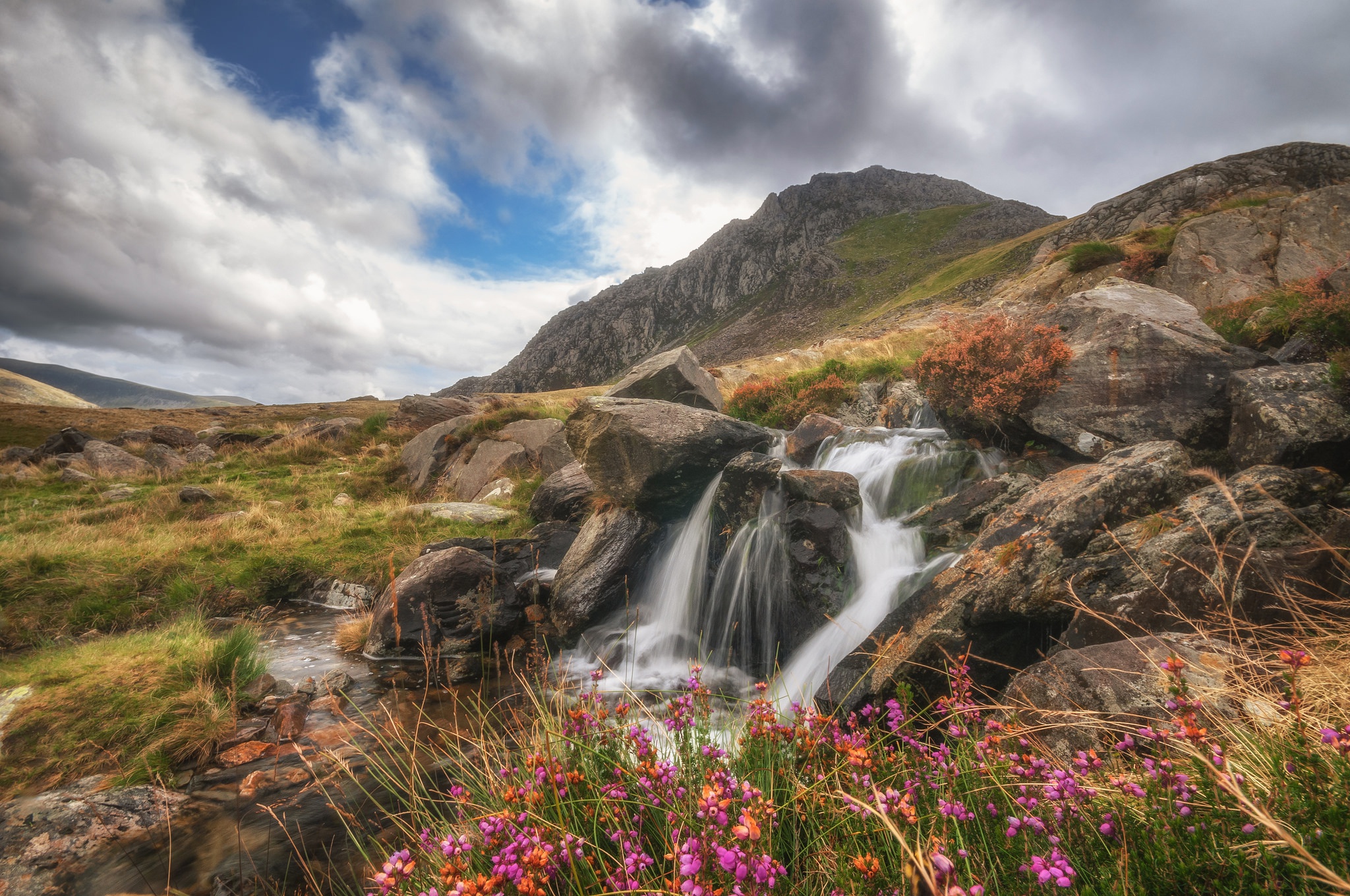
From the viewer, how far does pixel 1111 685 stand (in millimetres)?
3971

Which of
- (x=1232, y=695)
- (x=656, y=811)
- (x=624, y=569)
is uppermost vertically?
(x=1232, y=695)

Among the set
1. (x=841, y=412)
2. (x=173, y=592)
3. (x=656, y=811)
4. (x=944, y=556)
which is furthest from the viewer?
(x=841, y=412)

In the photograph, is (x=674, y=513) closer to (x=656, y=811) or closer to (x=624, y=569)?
(x=624, y=569)

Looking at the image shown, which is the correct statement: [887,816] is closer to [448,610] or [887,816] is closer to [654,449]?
[654,449]

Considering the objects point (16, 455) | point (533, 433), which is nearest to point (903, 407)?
point (533, 433)

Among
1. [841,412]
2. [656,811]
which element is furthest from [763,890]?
[841,412]

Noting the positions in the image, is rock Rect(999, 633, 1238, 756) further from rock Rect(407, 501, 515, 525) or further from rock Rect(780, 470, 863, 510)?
rock Rect(407, 501, 515, 525)

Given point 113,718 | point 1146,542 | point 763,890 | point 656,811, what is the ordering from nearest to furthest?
point 763,890, point 656,811, point 1146,542, point 113,718

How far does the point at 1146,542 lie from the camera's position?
5.57 metres

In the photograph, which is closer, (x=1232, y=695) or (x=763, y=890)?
(x=763, y=890)

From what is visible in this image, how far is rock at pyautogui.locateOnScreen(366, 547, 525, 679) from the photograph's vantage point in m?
9.55

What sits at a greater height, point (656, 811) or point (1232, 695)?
point (1232, 695)

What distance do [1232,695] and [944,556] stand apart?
17.5ft

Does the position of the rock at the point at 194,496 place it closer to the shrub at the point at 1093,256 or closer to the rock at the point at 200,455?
the rock at the point at 200,455
